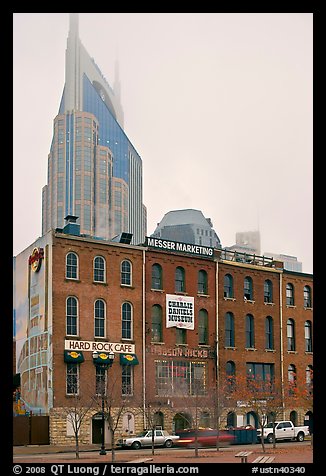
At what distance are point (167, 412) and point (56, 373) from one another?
939 cm

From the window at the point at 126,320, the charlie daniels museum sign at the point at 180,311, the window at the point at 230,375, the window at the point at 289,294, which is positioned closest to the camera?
the window at the point at 126,320

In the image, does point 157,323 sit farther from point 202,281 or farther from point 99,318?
point 202,281

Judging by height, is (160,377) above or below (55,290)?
below

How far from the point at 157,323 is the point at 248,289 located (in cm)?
974

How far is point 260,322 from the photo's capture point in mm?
60688

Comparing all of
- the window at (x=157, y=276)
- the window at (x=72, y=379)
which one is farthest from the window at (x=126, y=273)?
the window at (x=72, y=379)

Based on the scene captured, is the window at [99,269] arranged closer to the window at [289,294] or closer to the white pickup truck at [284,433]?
the white pickup truck at [284,433]

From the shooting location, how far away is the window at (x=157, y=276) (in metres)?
54.9

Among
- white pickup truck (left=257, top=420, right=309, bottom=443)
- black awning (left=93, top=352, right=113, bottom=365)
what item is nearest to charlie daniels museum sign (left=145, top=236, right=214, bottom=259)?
black awning (left=93, top=352, right=113, bottom=365)

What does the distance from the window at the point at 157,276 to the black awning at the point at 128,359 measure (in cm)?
558

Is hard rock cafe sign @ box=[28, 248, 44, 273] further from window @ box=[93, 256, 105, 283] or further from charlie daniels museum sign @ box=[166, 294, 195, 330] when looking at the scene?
charlie daniels museum sign @ box=[166, 294, 195, 330]

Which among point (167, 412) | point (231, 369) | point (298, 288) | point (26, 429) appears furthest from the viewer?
point (298, 288)

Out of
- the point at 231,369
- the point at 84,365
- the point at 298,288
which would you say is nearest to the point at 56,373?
the point at 84,365
